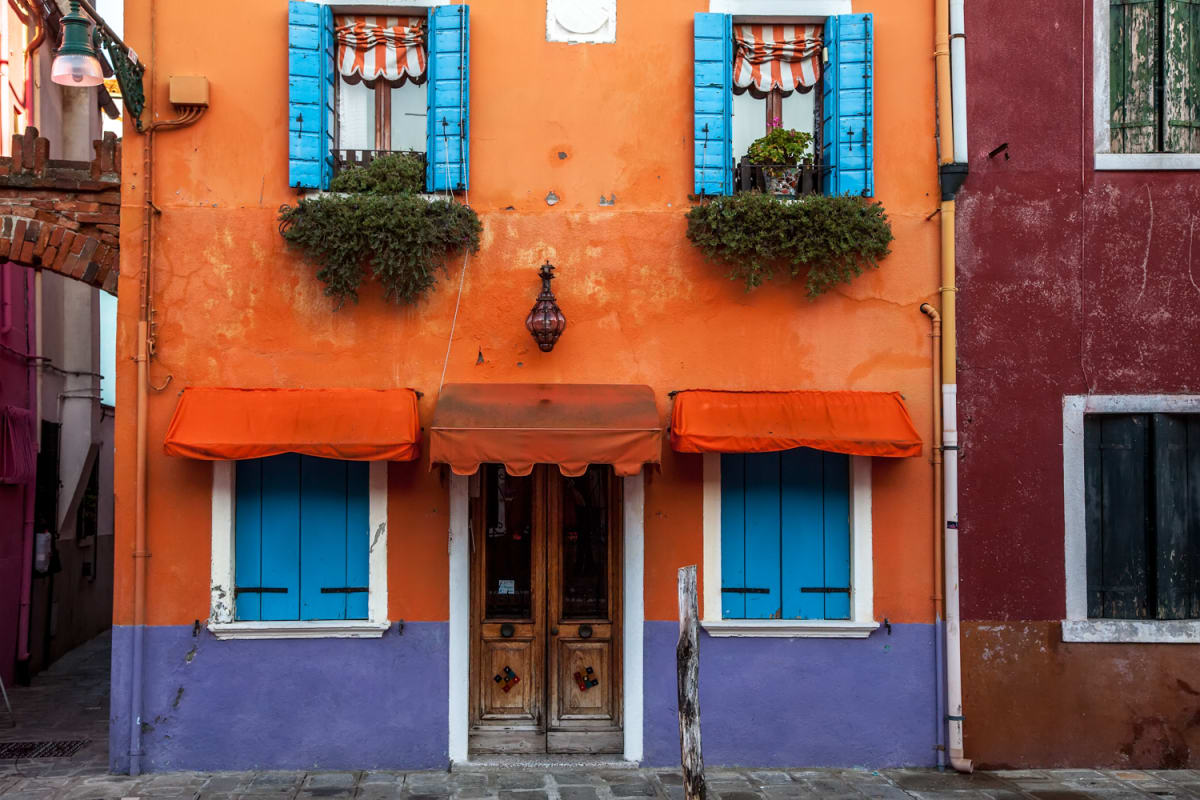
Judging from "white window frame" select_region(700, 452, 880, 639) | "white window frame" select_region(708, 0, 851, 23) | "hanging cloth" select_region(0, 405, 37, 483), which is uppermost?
"white window frame" select_region(708, 0, 851, 23)

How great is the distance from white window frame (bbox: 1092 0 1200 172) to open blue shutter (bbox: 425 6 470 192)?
4786 mm

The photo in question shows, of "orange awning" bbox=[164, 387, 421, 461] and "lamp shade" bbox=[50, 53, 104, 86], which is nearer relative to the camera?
"lamp shade" bbox=[50, 53, 104, 86]

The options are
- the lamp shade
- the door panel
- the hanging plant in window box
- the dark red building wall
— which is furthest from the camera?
the door panel

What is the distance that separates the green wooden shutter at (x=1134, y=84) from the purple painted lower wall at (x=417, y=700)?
4099 millimetres

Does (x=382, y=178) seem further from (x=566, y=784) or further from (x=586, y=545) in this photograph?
(x=566, y=784)

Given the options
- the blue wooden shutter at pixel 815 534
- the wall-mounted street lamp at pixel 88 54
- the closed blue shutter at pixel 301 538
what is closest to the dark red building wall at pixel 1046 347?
the blue wooden shutter at pixel 815 534

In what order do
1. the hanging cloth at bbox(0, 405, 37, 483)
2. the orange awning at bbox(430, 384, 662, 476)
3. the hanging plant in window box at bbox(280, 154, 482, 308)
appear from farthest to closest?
the hanging cloth at bbox(0, 405, 37, 483) < the hanging plant in window box at bbox(280, 154, 482, 308) < the orange awning at bbox(430, 384, 662, 476)

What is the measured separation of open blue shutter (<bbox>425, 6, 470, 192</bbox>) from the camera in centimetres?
790

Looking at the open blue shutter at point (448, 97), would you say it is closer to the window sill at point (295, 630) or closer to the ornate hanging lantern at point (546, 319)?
the ornate hanging lantern at point (546, 319)

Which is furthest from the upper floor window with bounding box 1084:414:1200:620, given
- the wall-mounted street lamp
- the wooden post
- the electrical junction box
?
the wall-mounted street lamp

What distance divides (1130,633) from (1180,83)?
4231 mm

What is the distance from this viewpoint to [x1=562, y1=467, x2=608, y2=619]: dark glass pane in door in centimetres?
827

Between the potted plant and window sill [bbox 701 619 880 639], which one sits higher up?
the potted plant

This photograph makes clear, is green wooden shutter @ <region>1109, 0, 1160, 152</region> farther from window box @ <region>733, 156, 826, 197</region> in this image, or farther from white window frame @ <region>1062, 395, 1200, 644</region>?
window box @ <region>733, 156, 826, 197</region>
